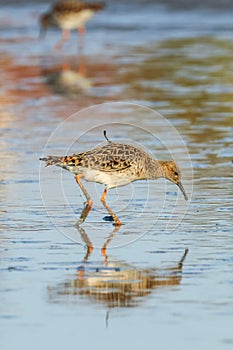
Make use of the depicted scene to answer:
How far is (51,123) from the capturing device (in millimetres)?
14867

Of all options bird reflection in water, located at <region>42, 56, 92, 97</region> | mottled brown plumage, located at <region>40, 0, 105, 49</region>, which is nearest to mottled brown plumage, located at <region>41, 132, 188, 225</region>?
bird reflection in water, located at <region>42, 56, 92, 97</region>

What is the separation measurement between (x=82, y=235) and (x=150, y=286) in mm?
1617

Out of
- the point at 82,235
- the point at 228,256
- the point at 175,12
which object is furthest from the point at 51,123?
the point at 175,12

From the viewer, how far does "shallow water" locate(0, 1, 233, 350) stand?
22.3ft

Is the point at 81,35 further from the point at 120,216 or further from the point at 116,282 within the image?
the point at 116,282

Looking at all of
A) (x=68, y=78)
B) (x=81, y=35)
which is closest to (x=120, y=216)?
(x=68, y=78)

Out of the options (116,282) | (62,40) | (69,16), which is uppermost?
(69,16)

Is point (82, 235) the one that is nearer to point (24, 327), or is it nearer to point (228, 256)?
point (228, 256)

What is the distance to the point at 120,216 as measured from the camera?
32.2 feet

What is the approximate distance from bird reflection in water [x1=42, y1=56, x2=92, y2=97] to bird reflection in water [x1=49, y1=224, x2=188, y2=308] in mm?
9755

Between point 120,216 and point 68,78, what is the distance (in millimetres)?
10086

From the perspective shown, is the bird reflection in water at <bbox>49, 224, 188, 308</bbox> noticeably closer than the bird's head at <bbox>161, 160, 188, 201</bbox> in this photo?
Yes

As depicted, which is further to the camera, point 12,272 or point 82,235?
point 82,235

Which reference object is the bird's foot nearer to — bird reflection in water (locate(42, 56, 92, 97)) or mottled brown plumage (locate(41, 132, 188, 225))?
mottled brown plumage (locate(41, 132, 188, 225))
